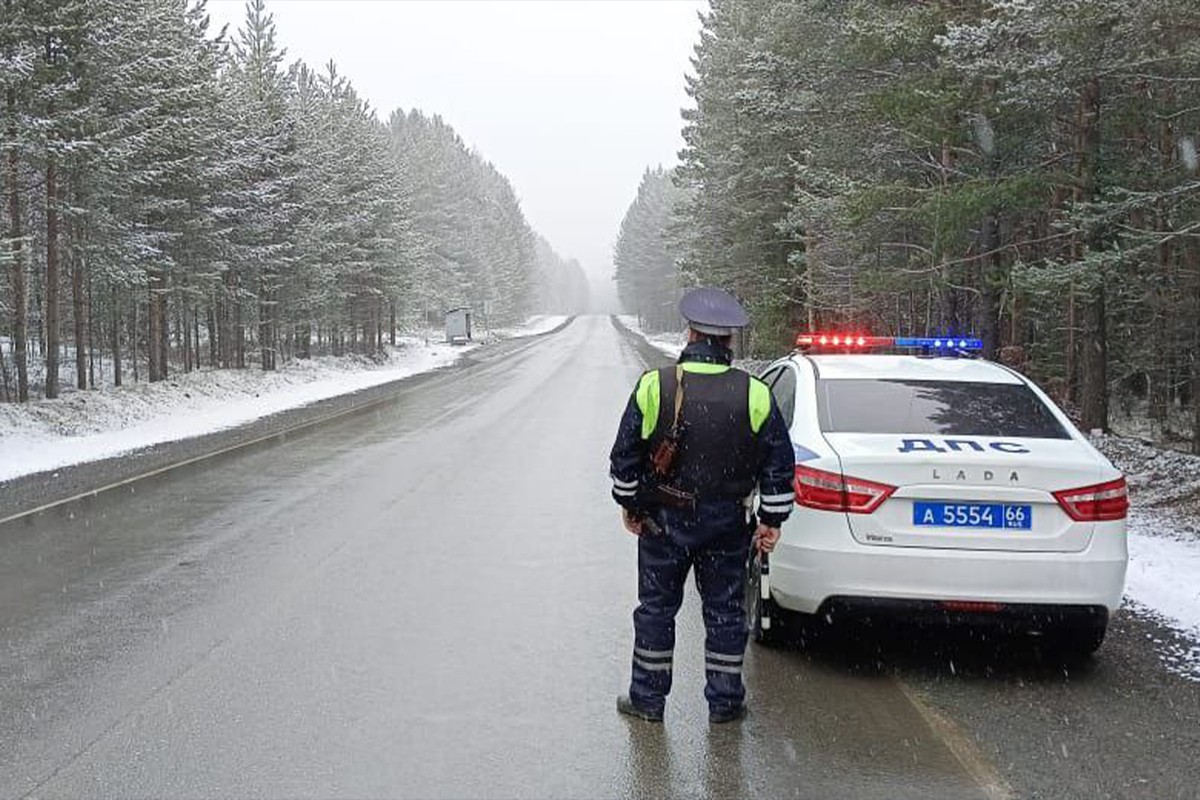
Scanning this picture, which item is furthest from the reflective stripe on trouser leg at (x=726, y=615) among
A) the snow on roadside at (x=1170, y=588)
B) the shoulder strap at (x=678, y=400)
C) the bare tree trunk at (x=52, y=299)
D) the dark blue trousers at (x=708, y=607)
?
the bare tree trunk at (x=52, y=299)

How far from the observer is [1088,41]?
10203mm

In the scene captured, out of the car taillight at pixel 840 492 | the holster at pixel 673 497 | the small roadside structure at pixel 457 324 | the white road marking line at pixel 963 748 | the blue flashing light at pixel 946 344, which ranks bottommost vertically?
the white road marking line at pixel 963 748

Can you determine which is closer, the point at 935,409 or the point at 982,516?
the point at 982,516

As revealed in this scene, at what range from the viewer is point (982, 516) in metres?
5.06

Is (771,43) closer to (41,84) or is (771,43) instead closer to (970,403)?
(41,84)

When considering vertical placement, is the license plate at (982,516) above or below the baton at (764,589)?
above

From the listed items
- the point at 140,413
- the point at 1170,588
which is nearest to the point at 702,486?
the point at 1170,588

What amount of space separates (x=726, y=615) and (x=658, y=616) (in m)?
0.31

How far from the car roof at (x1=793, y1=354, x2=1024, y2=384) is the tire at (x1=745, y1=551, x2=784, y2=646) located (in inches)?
48.9

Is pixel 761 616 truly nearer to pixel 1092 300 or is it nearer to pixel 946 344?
pixel 946 344

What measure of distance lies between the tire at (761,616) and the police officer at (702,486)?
876 mm

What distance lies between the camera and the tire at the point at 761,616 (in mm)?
5656

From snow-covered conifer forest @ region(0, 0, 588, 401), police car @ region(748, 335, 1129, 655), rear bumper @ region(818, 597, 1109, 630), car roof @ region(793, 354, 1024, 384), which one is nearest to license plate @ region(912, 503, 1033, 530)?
police car @ region(748, 335, 1129, 655)

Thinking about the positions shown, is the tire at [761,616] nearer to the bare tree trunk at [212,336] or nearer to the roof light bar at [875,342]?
the roof light bar at [875,342]
